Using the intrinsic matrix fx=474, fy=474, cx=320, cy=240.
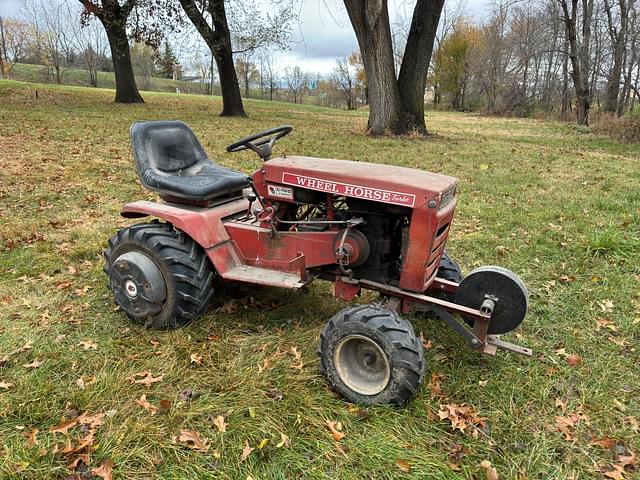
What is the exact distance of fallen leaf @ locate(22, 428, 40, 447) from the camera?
2.35m

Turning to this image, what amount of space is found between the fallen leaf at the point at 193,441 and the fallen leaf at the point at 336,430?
0.63 meters

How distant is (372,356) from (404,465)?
629 mm

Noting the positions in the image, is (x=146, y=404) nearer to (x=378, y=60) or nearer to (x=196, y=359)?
(x=196, y=359)

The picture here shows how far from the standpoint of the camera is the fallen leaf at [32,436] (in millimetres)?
2354

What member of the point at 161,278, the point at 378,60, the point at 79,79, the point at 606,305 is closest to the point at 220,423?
the point at 161,278

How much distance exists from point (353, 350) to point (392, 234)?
2.58 feet

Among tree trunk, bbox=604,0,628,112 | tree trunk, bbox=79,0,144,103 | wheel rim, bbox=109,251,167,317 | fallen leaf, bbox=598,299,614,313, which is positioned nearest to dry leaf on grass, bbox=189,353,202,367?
wheel rim, bbox=109,251,167,317

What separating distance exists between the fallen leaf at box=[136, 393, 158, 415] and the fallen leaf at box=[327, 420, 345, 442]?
955 mm

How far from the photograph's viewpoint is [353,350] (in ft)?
9.07

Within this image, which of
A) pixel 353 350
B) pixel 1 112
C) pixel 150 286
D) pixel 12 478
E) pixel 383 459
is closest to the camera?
pixel 12 478

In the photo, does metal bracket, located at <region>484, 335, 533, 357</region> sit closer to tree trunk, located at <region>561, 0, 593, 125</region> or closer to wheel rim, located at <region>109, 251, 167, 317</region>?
wheel rim, located at <region>109, 251, 167, 317</region>

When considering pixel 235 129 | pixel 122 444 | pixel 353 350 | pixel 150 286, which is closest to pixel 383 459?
pixel 353 350

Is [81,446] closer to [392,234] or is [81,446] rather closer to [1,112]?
[392,234]

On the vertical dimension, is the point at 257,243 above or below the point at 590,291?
above
